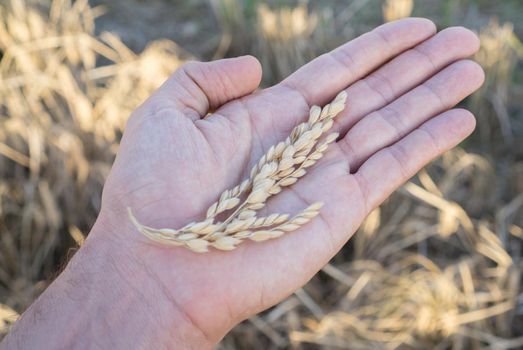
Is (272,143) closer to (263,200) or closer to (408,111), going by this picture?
(263,200)

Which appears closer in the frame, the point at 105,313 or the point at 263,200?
the point at 105,313

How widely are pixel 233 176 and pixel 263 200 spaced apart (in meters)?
0.15

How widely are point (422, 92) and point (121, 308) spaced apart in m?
1.02

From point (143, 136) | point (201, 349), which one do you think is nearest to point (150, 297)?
point (201, 349)

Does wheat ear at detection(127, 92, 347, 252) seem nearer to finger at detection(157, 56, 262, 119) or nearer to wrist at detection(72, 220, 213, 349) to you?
wrist at detection(72, 220, 213, 349)

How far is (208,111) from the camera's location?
74.5 inches

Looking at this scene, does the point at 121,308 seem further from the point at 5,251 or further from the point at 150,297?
the point at 5,251

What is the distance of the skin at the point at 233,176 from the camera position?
57.7 inches

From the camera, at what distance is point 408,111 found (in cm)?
181

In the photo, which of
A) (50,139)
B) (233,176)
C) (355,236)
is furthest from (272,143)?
(50,139)

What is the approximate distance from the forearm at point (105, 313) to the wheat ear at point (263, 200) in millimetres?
122

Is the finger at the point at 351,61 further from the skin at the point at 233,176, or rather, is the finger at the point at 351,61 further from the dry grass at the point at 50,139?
the dry grass at the point at 50,139

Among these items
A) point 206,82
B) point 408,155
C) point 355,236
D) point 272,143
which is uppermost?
point 206,82

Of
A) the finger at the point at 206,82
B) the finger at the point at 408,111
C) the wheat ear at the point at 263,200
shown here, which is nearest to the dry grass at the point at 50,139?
the finger at the point at 206,82
